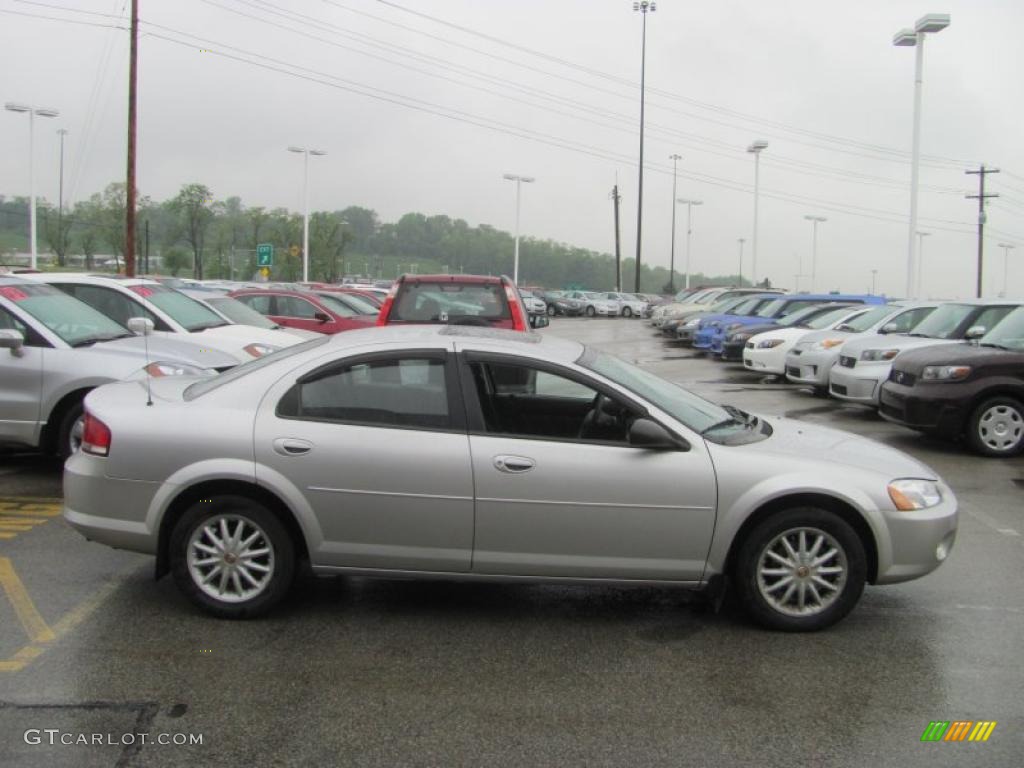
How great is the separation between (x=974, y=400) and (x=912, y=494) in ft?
18.9

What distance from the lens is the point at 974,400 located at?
32.1 feet

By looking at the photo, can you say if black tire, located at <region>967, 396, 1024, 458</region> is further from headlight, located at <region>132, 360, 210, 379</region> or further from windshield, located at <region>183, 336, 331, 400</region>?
headlight, located at <region>132, 360, 210, 379</region>

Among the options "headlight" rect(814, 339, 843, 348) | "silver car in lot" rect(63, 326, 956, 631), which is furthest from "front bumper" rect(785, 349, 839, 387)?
"silver car in lot" rect(63, 326, 956, 631)

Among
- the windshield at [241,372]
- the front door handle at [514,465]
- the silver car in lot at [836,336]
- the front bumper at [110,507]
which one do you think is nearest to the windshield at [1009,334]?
the silver car in lot at [836,336]

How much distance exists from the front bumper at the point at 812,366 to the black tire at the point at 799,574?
1021 cm

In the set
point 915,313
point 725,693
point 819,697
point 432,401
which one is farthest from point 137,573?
point 915,313

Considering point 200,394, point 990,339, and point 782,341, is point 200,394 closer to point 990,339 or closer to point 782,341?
point 990,339

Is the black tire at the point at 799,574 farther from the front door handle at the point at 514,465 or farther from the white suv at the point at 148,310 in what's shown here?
the white suv at the point at 148,310

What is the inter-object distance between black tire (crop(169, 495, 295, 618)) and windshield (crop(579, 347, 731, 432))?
181cm

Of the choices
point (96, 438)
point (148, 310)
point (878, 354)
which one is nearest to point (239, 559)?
point (96, 438)

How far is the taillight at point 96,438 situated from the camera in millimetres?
4805

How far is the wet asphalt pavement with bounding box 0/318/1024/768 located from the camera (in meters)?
3.51

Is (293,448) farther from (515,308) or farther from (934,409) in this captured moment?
(934,409)

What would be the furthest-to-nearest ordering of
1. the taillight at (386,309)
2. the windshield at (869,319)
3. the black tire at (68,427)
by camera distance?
1. the windshield at (869,319)
2. the taillight at (386,309)
3. the black tire at (68,427)
